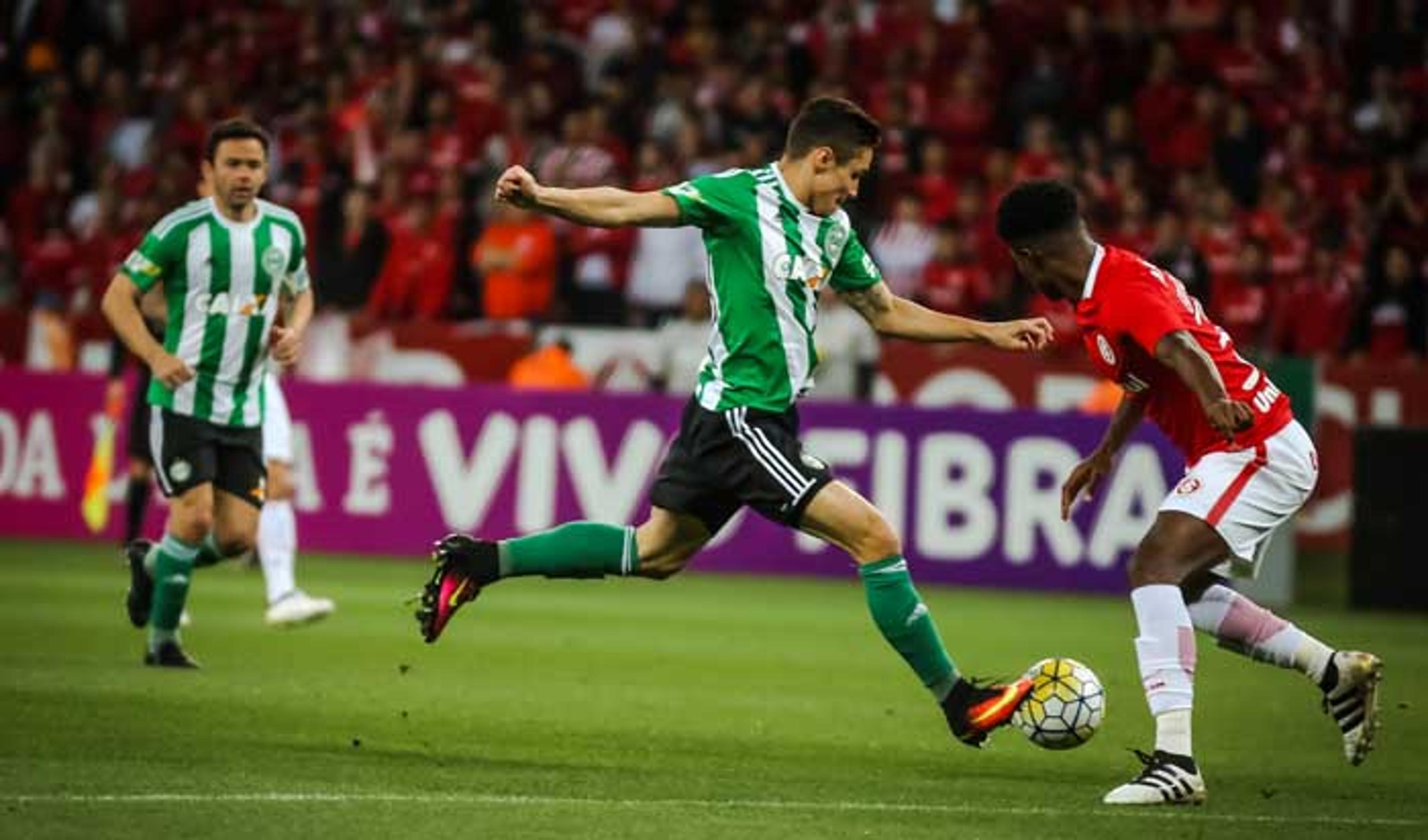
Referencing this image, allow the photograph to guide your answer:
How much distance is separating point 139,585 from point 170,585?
574 millimetres

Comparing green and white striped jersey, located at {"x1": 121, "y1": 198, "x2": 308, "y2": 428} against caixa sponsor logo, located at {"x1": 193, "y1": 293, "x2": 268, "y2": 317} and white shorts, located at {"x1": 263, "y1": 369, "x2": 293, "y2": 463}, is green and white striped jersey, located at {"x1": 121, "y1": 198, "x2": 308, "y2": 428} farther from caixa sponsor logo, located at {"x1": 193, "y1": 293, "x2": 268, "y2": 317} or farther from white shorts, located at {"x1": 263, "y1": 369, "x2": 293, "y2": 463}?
white shorts, located at {"x1": 263, "y1": 369, "x2": 293, "y2": 463}

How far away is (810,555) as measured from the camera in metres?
18.2

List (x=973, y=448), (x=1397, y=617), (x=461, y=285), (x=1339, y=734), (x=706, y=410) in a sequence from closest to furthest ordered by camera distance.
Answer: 1. (x=706, y=410)
2. (x=1339, y=734)
3. (x=1397, y=617)
4. (x=973, y=448)
5. (x=461, y=285)

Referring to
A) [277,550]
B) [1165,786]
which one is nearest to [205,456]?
[277,550]

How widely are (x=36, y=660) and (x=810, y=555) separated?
804cm

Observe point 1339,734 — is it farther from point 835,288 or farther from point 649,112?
point 649,112

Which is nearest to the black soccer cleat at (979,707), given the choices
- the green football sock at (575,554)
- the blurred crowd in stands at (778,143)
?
the green football sock at (575,554)

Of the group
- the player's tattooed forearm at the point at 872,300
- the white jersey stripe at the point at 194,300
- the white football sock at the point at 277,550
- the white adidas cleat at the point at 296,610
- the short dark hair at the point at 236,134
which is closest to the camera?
the player's tattooed forearm at the point at 872,300

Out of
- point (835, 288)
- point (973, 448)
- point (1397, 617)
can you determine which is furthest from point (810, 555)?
point (835, 288)

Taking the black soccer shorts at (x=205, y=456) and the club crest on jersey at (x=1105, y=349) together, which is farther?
the black soccer shorts at (x=205, y=456)

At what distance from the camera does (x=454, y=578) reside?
8742 millimetres

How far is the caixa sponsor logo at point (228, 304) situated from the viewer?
11.0m

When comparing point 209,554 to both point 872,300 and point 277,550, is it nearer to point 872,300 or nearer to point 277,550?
point 277,550

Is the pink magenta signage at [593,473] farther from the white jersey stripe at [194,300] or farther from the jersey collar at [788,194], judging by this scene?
the jersey collar at [788,194]
